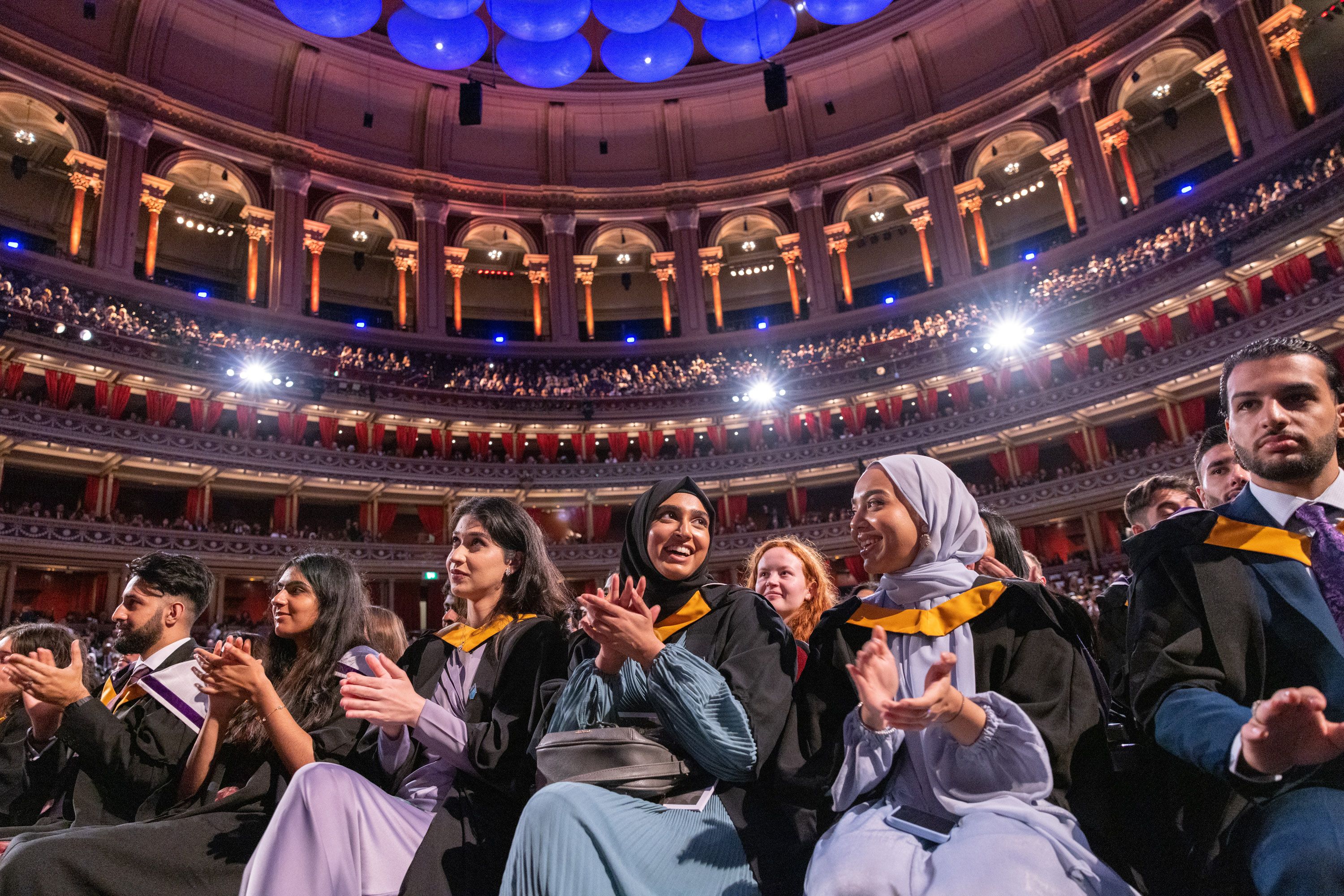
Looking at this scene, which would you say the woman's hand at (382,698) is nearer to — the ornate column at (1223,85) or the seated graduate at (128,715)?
the seated graduate at (128,715)

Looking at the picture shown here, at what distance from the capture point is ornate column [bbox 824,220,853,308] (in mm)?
25969

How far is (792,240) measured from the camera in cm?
2652

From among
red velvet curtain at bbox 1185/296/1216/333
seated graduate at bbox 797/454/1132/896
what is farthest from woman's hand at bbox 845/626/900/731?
red velvet curtain at bbox 1185/296/1216/333

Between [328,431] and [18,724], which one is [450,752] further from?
[328,431]

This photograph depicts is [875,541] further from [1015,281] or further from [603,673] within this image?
[1015,281]

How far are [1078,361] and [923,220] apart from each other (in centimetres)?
667

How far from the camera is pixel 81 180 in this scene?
21031 mm

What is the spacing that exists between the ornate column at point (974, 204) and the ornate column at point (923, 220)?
0.90m

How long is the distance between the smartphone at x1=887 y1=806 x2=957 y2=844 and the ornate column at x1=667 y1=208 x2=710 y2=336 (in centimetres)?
2490

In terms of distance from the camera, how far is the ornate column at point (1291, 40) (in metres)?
19.2

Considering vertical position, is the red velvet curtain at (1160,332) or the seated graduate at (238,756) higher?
the red velvet curtain at (1160,332)

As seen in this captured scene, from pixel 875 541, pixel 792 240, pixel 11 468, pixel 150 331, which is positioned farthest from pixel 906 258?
pixel 875 541

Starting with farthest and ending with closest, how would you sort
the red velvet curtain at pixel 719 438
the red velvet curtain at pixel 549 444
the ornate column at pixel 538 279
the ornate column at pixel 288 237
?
the ornate column at pixel 538 279 < the red velvet curtain at pixel 719 438 < the red velvet curtain at pixel 549 444 < the ornate column at pixel 288 237

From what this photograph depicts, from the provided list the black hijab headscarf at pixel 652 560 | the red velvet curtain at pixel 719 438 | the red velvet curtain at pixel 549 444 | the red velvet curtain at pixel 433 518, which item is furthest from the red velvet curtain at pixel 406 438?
the black hijab headscarf at pixel 652 560
